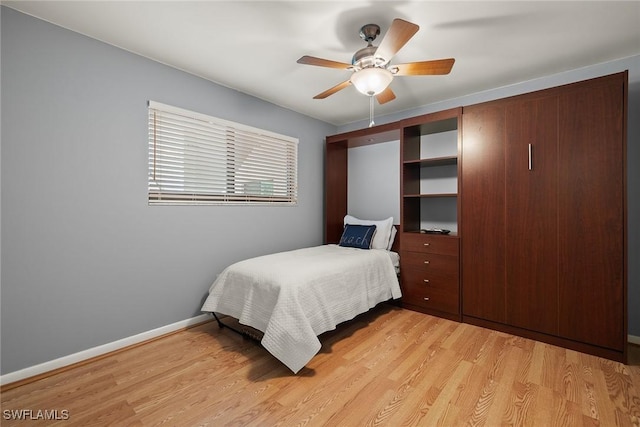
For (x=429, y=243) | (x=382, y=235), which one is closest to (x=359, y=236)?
(x=382, y=235)

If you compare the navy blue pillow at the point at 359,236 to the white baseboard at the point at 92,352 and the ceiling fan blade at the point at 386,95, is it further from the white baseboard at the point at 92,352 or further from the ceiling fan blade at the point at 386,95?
the white baseboard at the point at 92,352

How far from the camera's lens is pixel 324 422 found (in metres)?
1.52

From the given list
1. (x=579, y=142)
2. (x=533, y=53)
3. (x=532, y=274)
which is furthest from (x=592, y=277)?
(x=533, y=53)

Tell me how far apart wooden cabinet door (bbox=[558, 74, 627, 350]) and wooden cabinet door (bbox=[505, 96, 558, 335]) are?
0.19 feet

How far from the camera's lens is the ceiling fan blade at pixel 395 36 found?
1.55 meters

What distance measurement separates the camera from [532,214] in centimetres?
247

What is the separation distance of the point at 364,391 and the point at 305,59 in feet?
7.21

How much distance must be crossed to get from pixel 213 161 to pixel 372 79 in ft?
5.83

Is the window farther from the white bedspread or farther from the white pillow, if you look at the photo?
the white pillow

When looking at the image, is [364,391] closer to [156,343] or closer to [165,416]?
[165,416]

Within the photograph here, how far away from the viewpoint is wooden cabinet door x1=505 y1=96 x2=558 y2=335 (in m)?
2.38

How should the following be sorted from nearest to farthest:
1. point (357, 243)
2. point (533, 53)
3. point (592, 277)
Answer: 1. point (592, 277)
2. point (533, 53)
3. point (357, 243)

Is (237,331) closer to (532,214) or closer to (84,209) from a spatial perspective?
(84,209)

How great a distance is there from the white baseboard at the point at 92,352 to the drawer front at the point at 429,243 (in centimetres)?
232
